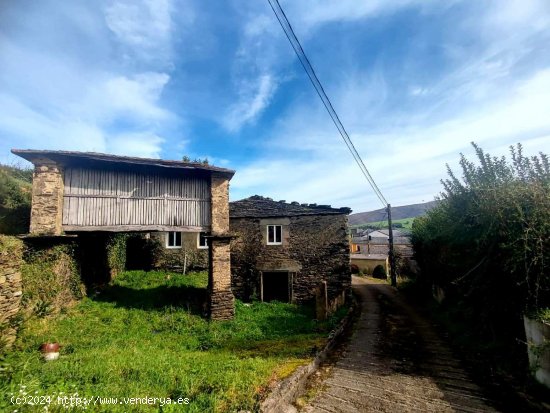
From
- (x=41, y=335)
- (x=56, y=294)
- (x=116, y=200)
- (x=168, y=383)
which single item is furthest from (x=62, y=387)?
(x=116, y=200)

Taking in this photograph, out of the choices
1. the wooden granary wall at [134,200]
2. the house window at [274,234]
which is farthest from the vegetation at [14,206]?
the house window at [274,234]

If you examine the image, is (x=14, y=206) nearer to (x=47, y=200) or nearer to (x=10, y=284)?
(x=47, y=200)

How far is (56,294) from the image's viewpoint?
10.3 metres

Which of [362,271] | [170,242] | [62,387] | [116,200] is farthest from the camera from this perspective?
[362,271]

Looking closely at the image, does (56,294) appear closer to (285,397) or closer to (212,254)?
(212,254)

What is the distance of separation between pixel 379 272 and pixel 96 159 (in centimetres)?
3020

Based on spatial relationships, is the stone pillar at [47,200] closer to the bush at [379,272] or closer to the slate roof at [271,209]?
the slate roof at [271,209]

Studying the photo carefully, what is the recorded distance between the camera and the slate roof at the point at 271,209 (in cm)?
1702

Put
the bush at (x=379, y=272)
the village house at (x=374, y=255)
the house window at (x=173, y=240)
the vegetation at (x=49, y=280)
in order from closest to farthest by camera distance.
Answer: the vegetation at (x=49, y=280) → the house window at (x=173, y=240) → the bush at (x=379, y=272) → the village house at (x=374, y=255)

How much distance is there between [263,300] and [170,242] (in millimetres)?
7799

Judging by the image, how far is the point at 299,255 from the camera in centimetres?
1697

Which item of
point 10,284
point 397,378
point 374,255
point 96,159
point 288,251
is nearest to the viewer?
point 397,378

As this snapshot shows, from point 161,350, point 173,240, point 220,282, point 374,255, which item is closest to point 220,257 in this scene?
point 220,282

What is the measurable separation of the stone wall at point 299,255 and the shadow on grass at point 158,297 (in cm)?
383
